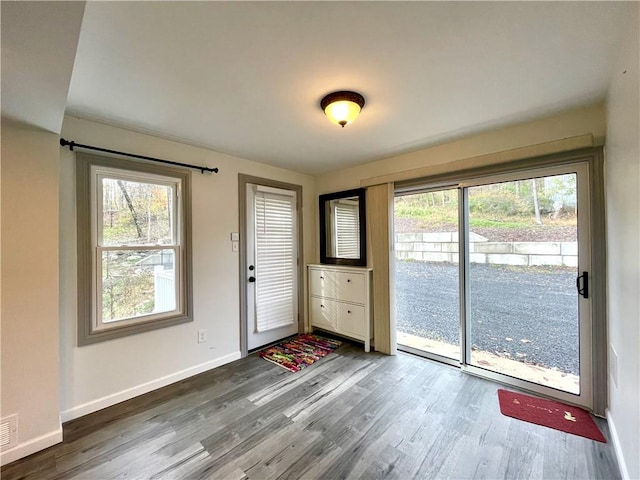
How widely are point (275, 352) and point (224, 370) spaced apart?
2.07ft

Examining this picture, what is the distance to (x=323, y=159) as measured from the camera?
3.36 meters

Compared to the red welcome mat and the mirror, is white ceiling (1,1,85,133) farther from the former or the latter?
the red welcome mat

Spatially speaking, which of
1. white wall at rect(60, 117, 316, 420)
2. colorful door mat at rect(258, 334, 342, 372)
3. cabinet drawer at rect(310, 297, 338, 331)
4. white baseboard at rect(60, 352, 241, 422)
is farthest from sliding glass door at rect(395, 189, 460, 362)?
white baseboard at rect(60, 352, 241, 422)

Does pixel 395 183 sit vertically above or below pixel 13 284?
above

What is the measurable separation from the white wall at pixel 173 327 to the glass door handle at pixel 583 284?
3.22m

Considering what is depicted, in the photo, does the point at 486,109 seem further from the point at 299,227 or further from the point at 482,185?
the point at 299,227

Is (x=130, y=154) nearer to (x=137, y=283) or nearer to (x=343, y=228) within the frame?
(x=137, y=283)

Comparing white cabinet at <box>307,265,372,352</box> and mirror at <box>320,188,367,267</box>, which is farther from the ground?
mirror at <box>320,188,367,267</box>

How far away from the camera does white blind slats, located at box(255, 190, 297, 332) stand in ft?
11.3

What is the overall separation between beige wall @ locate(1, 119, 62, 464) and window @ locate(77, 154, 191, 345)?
315mm

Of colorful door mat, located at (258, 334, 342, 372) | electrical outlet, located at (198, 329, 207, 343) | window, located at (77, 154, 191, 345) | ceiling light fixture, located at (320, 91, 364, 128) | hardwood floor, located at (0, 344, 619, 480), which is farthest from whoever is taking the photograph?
colorful door mat, located at (258, 334, 342, 372)

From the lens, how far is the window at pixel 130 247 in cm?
218

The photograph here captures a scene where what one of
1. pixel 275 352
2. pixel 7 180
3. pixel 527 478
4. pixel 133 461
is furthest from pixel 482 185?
pixel 7 180

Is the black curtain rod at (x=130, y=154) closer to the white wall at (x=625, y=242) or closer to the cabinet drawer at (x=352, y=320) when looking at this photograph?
the cabinet drawer at (x=352, y=320)
